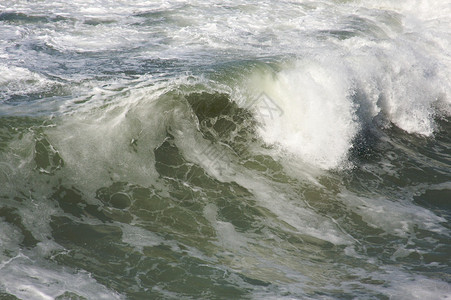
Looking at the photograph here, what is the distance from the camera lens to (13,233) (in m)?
4.81

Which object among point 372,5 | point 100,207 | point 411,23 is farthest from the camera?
point 372,5

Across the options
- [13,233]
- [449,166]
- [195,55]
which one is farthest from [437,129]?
[13,233]

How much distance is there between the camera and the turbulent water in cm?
462

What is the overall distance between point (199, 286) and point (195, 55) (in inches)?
220

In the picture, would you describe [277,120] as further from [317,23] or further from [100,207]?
[317,23]

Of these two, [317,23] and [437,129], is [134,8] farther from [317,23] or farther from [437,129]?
[437,129]

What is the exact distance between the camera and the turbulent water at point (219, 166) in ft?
15.1

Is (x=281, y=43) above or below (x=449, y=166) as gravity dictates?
above

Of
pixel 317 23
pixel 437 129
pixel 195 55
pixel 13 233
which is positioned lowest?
pixel 13 233

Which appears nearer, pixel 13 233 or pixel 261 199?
pixel 13 233

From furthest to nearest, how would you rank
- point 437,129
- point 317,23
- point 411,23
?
1. point 411,23
2. point 317,23
3. point 437,129

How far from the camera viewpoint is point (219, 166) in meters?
6.78

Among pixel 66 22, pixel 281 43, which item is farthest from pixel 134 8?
pixel 281 43

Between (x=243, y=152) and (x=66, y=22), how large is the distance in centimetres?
627
